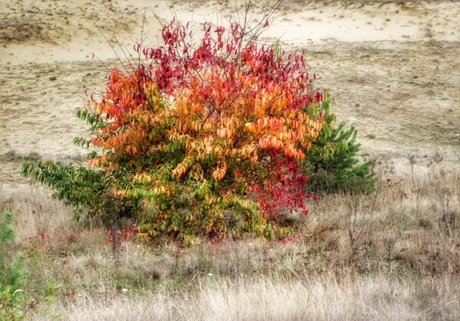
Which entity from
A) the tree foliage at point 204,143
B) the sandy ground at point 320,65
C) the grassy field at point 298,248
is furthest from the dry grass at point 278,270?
the sandy ground at point 320,65

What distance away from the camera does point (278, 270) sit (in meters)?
6.61

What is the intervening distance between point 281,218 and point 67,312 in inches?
187

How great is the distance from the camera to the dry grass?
5.04 m

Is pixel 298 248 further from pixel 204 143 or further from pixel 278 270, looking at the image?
pixel 204 143

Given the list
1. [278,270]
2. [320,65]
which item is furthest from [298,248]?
[320,65]

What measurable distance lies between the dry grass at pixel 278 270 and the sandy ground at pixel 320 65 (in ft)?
14.3

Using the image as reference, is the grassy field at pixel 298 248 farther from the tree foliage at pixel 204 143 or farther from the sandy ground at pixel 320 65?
the tree foliage at pixel 204 143

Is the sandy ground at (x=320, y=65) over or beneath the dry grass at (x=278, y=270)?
beneath

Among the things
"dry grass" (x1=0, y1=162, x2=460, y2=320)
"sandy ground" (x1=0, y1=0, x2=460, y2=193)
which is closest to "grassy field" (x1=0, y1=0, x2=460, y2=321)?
"dry grass" (x1=0, y1=162, x2=460, y2=320)

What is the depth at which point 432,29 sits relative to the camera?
34281mm

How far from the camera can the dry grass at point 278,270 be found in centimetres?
504

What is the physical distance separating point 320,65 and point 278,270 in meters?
23.4

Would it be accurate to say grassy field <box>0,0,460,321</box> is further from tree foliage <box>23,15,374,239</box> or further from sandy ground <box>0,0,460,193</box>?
tree foliage <box>23,15,374,239</box>

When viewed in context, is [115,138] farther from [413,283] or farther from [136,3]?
[136,3]
